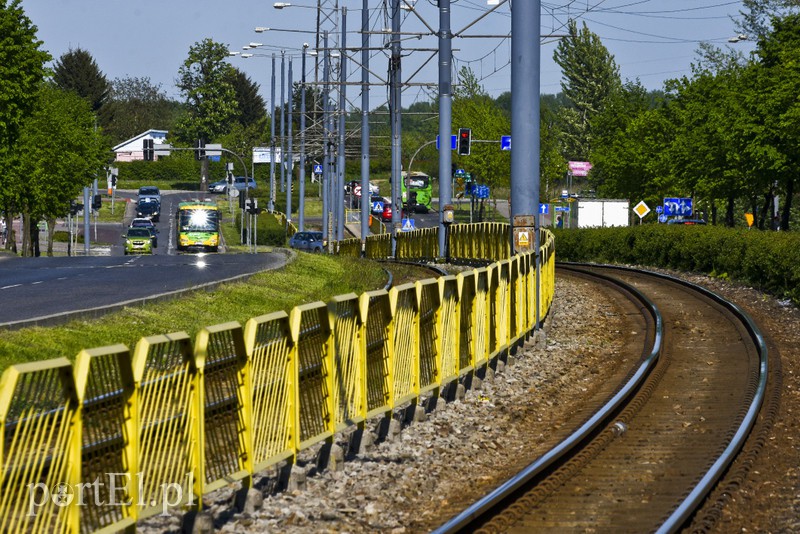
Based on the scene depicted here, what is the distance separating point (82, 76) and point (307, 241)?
85398mm

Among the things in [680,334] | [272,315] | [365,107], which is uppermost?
[365,107]

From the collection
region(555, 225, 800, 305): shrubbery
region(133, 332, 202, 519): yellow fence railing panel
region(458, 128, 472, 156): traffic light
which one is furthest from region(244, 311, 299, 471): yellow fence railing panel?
region(458, 128, 472, 156): traffic light

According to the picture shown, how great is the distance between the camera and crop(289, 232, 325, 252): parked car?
73938 mm

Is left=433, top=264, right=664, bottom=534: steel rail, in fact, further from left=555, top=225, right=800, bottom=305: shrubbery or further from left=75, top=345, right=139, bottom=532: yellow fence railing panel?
left=555, top=225, right=800, bottom=305: shrubbery

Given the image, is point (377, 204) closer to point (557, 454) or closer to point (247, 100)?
point (247, 100)

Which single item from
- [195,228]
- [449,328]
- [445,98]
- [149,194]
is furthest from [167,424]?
[149,194]

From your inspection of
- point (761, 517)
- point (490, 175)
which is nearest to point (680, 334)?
point (761, 517)

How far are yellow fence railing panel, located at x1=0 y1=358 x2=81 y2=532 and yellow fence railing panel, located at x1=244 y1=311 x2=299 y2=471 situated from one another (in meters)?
2.21

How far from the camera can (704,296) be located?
29875mm

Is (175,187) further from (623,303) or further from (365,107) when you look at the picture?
(623,303)

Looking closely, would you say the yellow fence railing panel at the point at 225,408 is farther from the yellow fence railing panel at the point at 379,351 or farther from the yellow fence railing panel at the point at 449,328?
the yellow fence railing panel at the point at 449,328

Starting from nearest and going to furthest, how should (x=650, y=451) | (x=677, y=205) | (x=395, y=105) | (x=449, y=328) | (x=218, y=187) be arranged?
1. (x=650, y=451)
2. (x=449, y=328)
3. (x=395, y=105)
4. (x=677, y=205)
5. (x=218, y=187)

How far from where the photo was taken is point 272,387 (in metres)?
9.84

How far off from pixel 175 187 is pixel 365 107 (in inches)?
4121
